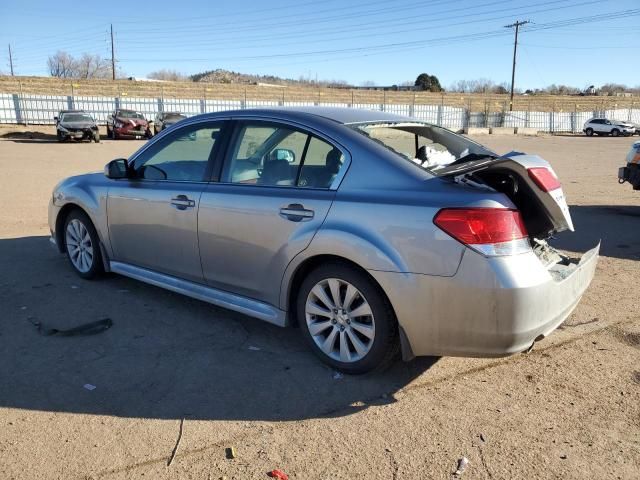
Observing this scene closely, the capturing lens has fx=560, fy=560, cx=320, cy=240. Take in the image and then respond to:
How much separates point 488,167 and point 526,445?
1520 millimetres

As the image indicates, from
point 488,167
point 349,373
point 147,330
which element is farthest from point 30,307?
point 488,167

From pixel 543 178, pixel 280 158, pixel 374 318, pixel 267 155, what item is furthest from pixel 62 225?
pixel 543 178

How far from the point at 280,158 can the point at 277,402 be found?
1.72m

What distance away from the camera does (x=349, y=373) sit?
3566mm

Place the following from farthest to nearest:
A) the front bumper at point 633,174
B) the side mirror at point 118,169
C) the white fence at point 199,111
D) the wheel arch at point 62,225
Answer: the white fence at point 199,111 < the front bumper at point 633,174 < the wheel arch at point 62,225 < the side mirror at point 118,169

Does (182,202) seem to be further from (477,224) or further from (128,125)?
(128,125)

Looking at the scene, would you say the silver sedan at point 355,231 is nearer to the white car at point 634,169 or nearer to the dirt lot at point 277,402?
the dirt lot at point 277,402

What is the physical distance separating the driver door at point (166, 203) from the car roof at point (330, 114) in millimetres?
360

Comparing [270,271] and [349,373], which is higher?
[270,271]

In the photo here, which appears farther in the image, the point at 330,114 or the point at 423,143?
the point at 423,143

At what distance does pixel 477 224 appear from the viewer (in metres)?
3.00

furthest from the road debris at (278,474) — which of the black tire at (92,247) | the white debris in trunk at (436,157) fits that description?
the black tire at (92,247)

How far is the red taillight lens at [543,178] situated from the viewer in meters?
3.27

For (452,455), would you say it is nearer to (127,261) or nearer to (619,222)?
(127,261)
